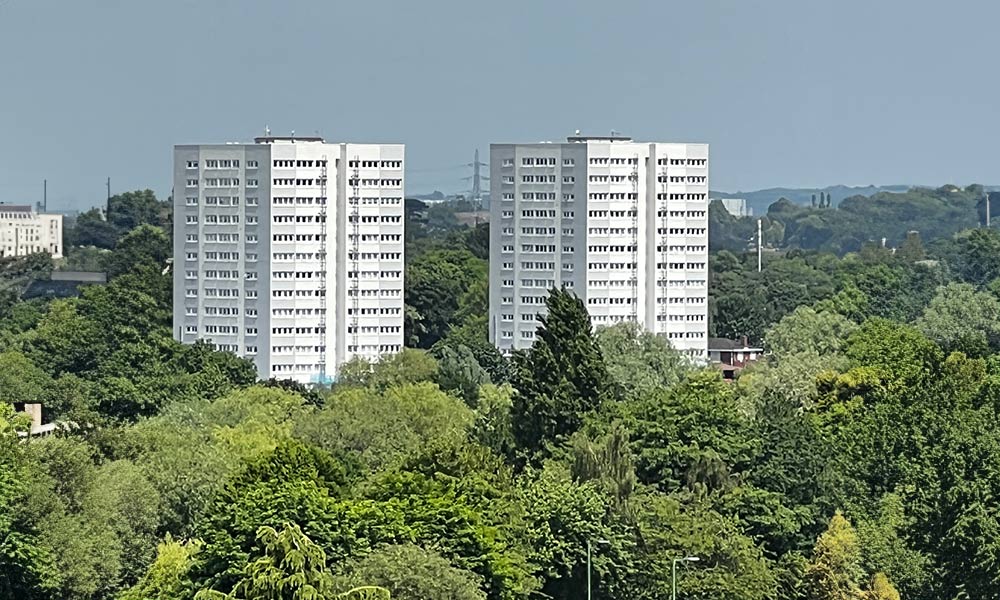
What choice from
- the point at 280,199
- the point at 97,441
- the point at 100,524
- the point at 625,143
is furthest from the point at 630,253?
the point at 100,524

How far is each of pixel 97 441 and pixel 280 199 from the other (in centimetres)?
7102

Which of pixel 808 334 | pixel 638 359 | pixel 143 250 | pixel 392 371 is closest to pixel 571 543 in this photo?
pixel 638 359

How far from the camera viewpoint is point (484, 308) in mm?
159625

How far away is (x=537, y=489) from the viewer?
217ft

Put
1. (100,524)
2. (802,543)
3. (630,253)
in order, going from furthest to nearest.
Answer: (630,253), (802,543), (100,524)

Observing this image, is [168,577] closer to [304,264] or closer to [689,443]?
[689,443]

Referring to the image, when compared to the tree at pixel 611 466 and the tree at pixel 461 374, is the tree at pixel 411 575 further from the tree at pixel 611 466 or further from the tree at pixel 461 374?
the tree at pixel 461 374

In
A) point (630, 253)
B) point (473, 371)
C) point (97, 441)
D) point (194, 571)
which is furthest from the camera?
point (630, 253)

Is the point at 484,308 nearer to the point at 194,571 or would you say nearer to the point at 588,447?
the point at 588,447

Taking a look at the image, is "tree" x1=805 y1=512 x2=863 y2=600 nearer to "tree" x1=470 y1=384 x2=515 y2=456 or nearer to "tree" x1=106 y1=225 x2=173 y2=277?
"tree" x1=470 y1=384 x2=515 y2=456

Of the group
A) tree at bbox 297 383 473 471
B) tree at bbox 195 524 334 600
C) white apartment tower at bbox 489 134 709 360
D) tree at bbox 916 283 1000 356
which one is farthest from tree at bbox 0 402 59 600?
white apartment tower at bbox 489 134 709 360

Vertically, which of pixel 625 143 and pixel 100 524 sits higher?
pixel 625 143

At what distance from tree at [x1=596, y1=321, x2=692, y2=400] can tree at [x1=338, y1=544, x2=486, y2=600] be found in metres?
39.8

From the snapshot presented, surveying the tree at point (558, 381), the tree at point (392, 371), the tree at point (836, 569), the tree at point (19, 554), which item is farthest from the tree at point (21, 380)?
the tree at point (836, 569)
